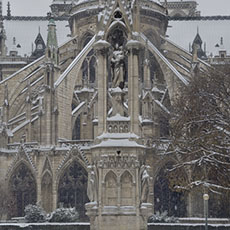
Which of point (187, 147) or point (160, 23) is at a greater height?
point (160, 23)

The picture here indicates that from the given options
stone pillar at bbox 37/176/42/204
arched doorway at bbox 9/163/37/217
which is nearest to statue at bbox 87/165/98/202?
stone pillar at bbox 37/176/42/204

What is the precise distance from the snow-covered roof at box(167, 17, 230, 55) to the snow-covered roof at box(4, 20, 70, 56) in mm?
10376

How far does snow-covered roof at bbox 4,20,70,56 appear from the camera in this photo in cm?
7212

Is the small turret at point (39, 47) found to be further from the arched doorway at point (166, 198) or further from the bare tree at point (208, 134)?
the bare tree at point (208, 134)

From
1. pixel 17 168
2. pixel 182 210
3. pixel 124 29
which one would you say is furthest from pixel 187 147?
pixel 17 168

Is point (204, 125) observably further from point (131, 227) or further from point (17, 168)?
point (17, 168)

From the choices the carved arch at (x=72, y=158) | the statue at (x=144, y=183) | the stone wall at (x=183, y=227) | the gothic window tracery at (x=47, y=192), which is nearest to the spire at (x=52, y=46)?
the carved arch at (x=72, y=158)

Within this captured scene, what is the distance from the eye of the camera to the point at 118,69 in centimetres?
1958

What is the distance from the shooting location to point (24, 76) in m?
61.2

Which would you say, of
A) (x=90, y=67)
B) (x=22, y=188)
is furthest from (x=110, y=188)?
(x=90, y=67)

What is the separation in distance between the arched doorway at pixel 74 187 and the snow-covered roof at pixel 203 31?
956 inches

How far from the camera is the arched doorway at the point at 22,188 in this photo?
50.5 metres

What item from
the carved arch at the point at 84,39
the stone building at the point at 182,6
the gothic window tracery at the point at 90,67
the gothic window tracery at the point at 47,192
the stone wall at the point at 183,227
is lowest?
the stone wall at the point at 183,227

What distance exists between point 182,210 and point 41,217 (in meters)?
10.7
